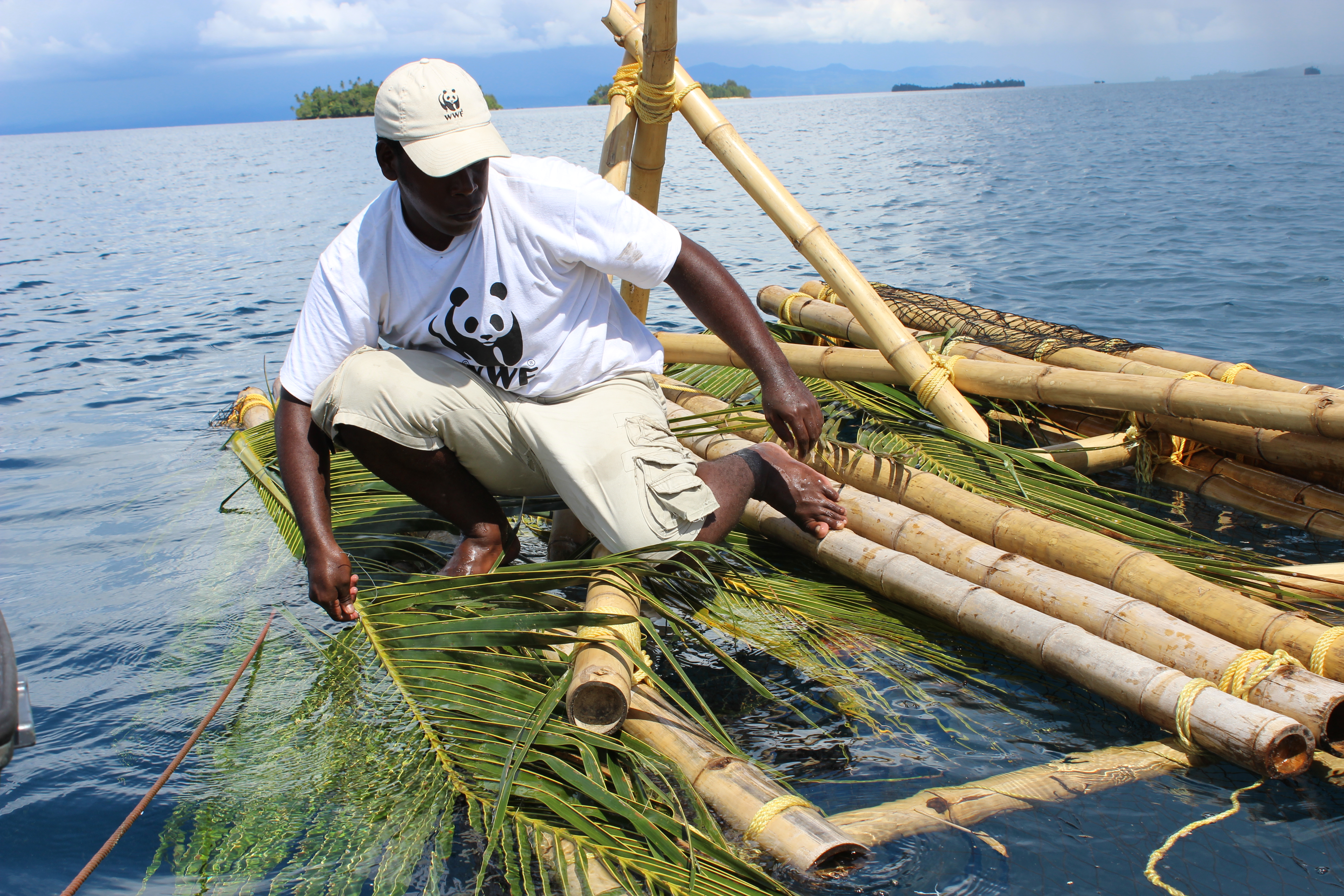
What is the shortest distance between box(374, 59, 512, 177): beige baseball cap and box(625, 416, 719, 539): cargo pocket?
2.88 feet

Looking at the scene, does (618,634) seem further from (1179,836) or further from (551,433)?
(1179,836)

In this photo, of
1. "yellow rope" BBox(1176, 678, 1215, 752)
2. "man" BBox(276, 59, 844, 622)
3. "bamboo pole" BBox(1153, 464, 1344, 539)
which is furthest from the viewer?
"bamboo pole" BBox(1153, 464, 1344, 539)

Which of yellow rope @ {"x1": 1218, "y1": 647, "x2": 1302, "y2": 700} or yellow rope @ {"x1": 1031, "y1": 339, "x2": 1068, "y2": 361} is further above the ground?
yellow rope @ {"x1": 1031, "y1": 339, "x2": 1068, "y2": 361}

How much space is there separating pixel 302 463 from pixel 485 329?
655 millimetres

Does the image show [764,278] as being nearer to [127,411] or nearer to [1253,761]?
[127,411]

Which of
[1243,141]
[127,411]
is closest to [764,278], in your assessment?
[127,411]

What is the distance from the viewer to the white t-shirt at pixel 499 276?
272 cm

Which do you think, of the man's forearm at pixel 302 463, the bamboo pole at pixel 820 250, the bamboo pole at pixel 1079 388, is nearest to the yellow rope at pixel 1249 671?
the bamboo pole at pixel 1079 388

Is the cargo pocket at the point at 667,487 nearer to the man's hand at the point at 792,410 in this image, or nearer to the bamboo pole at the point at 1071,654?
the man's hand at the point at 792,410

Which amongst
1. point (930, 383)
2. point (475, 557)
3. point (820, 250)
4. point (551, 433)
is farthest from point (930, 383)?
point (475, 557)

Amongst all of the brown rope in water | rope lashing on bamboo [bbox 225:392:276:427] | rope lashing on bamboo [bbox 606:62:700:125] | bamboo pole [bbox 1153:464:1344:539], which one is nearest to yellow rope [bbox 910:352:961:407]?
bamboo pole [bbox 1153:464:1344:539]

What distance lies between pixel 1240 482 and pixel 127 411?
7.60 meters

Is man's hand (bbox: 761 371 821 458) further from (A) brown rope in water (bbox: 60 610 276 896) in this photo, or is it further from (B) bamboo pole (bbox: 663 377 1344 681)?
(A) brown rope in water (bbox: 60 610 276 896)

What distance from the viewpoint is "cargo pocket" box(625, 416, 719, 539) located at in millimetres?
2680
